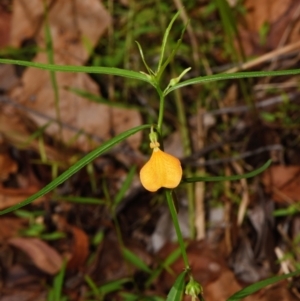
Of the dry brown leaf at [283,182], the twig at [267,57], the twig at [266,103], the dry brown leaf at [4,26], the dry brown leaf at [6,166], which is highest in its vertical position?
the dry brown leaf at [4,26]

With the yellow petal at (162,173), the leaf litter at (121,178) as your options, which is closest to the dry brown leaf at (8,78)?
the leaf litter at (121,178)

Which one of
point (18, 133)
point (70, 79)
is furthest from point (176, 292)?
point (70, 79)

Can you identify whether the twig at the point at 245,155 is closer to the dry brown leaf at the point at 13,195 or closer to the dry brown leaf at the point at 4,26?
the dry brown leaf at the point at 13,195

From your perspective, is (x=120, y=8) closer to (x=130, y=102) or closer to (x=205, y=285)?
(x=130, y=102)

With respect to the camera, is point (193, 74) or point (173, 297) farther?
point (193, 74)

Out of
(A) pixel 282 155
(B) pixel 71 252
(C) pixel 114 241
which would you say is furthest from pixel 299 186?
(B) pixel 71 252

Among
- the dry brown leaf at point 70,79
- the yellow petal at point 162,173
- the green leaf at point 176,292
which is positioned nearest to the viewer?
the yellow petal at point 162,173
